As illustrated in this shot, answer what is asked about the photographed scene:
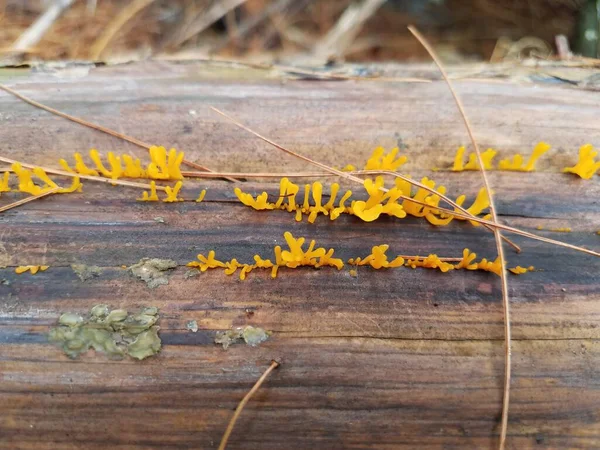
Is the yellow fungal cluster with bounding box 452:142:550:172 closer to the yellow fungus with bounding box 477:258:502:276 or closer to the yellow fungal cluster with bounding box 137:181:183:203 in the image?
the yellow fungus with bounding box 477:258:502:276

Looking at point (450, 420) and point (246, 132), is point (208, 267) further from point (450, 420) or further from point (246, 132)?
point (450, 420)

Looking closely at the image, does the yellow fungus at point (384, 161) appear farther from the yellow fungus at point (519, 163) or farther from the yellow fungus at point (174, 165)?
the yellow fungus at point (174, 165)

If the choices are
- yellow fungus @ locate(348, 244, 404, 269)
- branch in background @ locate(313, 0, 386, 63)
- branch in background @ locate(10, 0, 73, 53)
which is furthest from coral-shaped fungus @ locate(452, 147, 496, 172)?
branch in background @ locate(10, 0, 73, 53)

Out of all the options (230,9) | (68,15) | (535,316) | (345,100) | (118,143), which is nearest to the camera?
(535,316)

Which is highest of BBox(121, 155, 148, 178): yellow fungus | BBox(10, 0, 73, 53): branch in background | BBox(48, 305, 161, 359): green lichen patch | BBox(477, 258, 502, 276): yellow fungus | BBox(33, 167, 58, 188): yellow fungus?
BBox(10, 0, 73, 53): branch in background

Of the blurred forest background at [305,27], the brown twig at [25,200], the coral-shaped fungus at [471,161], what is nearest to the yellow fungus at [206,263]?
the brown twig at [25,200]

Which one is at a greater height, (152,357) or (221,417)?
(152,357)

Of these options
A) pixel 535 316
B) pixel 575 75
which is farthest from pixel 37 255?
pixel 575 75

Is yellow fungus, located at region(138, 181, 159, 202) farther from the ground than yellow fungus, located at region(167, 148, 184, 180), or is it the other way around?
yellow fungus, located at region(167, 148, 184, 180)
